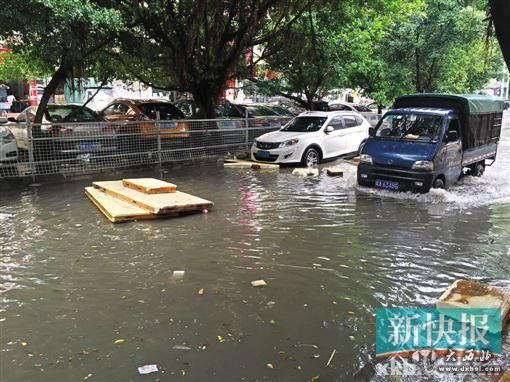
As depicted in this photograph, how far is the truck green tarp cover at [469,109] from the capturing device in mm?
10266

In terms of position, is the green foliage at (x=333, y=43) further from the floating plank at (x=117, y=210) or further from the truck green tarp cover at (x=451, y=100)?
the floating plank at (x=117, y=210)

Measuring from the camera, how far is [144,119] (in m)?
14.6

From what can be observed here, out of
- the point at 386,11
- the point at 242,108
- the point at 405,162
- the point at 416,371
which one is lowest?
the point at 416,371

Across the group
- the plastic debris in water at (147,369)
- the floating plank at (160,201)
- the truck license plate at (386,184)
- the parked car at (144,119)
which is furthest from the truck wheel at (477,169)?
the plastic debris in water at (147,369)

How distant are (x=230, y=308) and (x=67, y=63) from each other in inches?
381

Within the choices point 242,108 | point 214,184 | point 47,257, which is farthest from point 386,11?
A: point 47,257

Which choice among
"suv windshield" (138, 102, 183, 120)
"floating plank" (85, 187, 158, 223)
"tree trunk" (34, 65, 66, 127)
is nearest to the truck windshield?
"floating plank" (85, 187, 158, 223)

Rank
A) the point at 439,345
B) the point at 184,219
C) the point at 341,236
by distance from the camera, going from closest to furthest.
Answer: the point at 439,345
the point at 341,236
the point at 184,219

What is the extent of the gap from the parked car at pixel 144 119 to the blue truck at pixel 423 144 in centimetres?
580

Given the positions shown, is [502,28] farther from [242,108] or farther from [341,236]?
[242,108]

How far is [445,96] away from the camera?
1038cm

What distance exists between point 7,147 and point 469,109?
10.1 metres

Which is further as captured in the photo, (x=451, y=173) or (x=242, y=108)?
(x=242, y=108)

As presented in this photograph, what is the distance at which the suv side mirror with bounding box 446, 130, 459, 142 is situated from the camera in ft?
31.6
